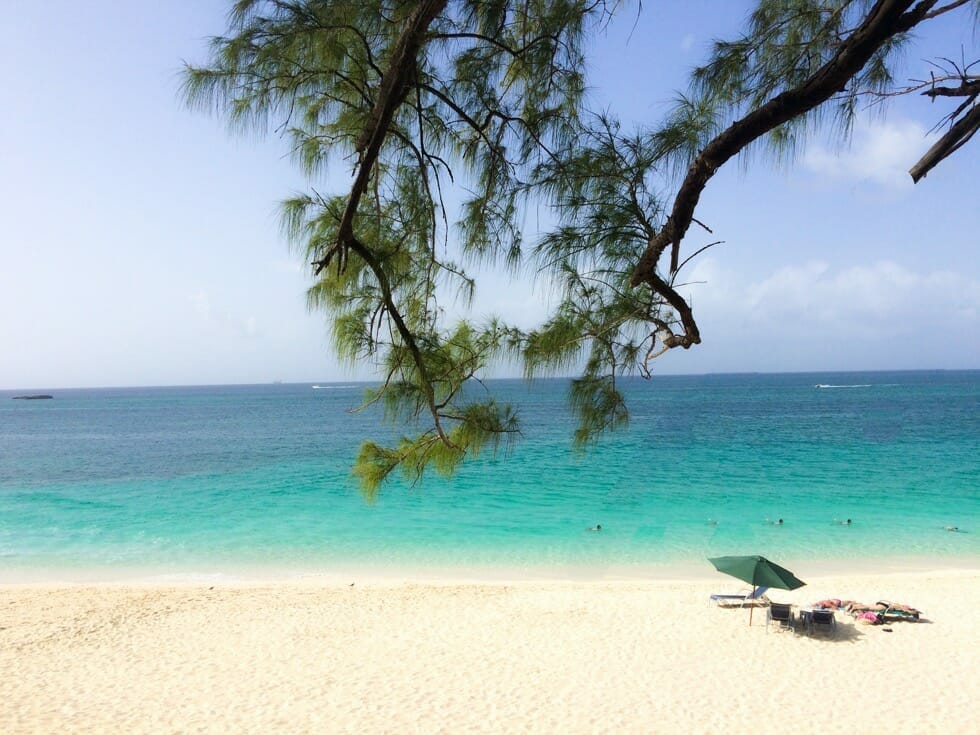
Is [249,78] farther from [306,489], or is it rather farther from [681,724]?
[306,489]

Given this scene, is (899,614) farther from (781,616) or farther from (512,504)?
(512,504)

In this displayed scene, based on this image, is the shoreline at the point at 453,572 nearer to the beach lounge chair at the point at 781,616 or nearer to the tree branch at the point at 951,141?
the beach lounge chair at the point at 781,616

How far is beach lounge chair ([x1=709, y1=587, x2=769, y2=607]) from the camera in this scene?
28.4 ft

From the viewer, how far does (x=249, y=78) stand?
108 inches

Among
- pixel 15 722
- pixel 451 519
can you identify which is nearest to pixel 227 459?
pixel 451 519

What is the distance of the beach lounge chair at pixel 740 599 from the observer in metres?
8.66

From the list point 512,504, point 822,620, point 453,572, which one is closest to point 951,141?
point 822,620

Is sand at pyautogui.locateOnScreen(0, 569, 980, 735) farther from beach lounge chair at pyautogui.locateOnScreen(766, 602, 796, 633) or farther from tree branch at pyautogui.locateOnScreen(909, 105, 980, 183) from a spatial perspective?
tree branch at pyautogui.locateOnScreen(909, 105, 980, 183)

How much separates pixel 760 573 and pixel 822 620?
2.71 feet

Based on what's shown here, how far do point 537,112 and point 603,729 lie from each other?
15.8 feet

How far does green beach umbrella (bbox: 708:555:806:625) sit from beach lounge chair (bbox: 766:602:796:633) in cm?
21

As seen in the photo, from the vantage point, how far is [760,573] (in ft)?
27.5

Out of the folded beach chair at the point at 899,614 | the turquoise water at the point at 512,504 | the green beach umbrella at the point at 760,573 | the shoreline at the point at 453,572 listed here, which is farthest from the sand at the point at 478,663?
the turquoise water at the point at 512,504

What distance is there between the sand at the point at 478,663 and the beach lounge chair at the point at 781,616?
0.14 m
